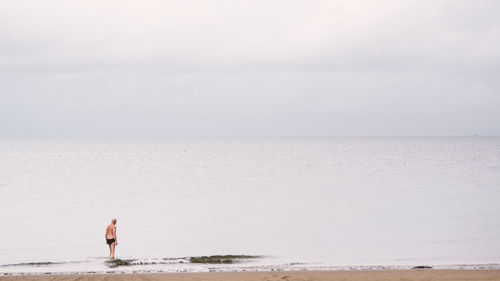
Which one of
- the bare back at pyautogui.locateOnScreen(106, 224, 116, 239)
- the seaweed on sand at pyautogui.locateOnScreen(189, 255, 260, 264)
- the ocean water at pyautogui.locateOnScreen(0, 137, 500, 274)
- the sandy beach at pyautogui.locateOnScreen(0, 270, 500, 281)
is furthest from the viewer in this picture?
the ocean water at pyautogui.locateOnScreen(0, 137, 500, 274)

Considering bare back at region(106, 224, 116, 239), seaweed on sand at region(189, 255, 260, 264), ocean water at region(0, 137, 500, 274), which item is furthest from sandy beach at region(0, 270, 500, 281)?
bare back at region(106, 224, 116, 239)

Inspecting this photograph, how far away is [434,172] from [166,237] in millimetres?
→ 47773

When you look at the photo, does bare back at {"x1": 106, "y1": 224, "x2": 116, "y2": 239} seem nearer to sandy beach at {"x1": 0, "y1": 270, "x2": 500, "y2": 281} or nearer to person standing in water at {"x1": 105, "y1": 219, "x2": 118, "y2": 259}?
person standing in water at {"x1": 105, "y1": 219, "x2": 118, "y2": 259}

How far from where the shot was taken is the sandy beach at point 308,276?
1673 centimetres

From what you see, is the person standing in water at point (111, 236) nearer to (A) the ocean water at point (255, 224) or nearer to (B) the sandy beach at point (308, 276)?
(A) the ocean water at point (255, 224)

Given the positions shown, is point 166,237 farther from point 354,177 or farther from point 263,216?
point 354,177

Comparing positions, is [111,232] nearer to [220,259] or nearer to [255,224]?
[220,259]

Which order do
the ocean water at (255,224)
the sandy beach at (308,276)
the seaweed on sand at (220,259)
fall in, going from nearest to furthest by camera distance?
the sandy beach at (308,276) → the seaweed on sand at (220,259) → the ocean water at (255,224)

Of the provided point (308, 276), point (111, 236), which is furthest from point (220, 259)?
point (308, 276)

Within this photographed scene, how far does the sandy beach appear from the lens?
54.9 feet

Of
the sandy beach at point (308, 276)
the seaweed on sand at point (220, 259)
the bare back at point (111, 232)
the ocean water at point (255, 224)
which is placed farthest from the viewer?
the ocean water at point (255, 224)

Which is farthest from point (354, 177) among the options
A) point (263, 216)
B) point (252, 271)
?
point (252, 271)

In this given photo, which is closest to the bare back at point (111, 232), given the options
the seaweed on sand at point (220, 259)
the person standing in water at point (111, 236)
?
the person standing in water at point (111, 236)

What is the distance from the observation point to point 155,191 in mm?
49000
